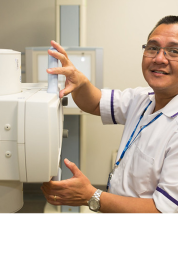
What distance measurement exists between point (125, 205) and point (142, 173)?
129 mm

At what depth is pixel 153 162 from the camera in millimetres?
946

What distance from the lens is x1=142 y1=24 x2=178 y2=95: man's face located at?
3.26 ft

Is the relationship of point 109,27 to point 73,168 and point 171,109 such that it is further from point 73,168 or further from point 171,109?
point 73,168

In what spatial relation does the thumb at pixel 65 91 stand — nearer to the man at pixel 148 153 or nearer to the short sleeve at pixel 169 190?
the man at pixel 148 153

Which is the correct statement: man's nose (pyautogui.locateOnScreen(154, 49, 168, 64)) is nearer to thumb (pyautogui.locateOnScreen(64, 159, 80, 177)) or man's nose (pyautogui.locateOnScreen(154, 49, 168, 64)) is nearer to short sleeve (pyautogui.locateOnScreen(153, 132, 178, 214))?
short sleeve (pyautogui.locateOnScreen(153, 132, 178, 214))

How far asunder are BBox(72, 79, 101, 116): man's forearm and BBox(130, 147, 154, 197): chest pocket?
401 mm

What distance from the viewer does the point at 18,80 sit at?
0.83 metres

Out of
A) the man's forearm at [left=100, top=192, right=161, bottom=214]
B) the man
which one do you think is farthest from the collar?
the man's forearm at [left=100, top=192, right=161, bottom=214]

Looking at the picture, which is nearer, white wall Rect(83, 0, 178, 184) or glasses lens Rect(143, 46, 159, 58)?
glasses lens Rect(143, 46, 159, 58)

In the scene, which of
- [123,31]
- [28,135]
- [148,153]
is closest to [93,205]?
[148,153]

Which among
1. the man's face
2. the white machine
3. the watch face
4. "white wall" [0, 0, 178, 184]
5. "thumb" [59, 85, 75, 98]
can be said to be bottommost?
the watch face

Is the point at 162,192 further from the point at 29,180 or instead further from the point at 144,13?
the point at 144,13

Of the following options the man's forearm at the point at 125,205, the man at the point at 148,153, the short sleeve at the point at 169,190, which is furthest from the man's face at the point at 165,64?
the man's forearm at the point at 125,205
